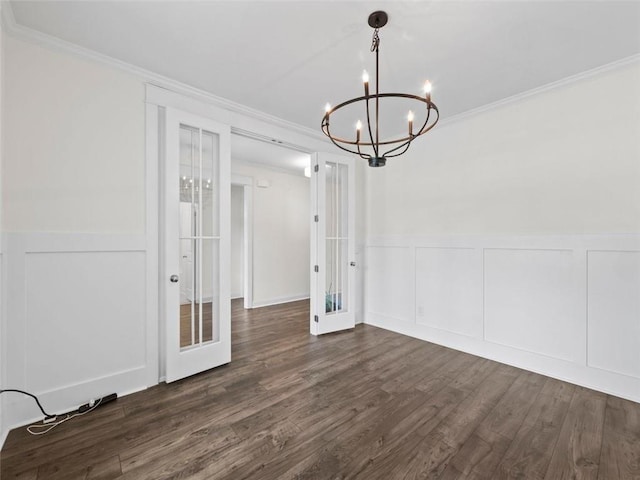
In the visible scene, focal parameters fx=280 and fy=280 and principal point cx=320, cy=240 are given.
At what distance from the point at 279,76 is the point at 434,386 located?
2982mm

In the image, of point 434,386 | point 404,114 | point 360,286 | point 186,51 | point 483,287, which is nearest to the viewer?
point 186,51

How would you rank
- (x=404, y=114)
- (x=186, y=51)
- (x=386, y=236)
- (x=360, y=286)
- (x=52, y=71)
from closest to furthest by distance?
(x=52, y=71), (x=186, y=51), (x=404, y=114), (x=386, y=236), (x=360, y=286)

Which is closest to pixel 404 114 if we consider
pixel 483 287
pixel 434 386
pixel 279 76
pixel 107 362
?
pixel 279 76

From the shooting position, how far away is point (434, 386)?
2.38 meters

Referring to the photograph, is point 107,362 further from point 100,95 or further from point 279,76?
point 279,76

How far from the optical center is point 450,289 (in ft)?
10.7

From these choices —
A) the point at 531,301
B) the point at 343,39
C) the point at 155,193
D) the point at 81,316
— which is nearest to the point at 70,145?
the point at 155,193

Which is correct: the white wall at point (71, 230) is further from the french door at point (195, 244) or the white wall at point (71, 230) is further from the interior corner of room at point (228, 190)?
the french door at point (195, 244)

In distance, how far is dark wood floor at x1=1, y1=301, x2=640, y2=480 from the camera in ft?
4.99

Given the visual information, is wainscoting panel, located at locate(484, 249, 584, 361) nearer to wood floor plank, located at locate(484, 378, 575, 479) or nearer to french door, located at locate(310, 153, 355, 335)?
wood floor plank, located at locate(484, 378, 575, 479)

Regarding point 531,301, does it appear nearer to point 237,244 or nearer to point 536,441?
point 536,441

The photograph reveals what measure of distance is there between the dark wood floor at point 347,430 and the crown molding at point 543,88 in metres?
2.63

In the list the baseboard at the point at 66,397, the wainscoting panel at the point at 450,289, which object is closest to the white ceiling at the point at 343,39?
the wainscoting panel at the point at 450,289

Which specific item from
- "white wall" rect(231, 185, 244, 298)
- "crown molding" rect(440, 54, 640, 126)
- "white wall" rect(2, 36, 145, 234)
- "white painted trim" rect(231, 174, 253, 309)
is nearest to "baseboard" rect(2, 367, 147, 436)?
"white wall" rect(2, 36, 145, 234)
